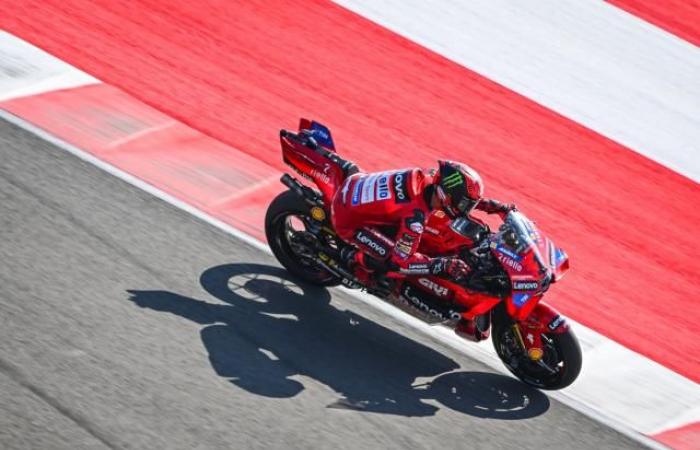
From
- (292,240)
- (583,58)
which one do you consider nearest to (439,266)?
(292,240)

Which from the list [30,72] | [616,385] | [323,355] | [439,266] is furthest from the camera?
[30,72]

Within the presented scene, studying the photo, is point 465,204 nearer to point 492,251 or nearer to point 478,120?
point 492,251

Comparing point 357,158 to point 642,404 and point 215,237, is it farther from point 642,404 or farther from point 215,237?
point 642,404

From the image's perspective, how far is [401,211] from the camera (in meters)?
9.38

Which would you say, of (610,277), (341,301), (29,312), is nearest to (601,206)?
(610,277)

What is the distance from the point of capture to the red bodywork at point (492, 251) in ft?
29.0

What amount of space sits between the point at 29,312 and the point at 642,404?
541 cm

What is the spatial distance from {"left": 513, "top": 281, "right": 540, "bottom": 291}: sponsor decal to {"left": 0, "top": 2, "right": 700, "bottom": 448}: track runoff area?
47.1 inches

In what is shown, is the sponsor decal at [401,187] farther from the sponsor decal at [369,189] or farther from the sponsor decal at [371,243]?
the sponsor decal at [371,243]

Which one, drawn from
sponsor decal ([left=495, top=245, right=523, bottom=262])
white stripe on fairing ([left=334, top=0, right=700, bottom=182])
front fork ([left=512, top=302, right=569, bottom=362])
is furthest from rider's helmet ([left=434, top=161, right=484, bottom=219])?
white stripe on fairing ([left=334, top=0, right=700, bottom=182])

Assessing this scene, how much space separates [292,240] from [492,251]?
204 cm

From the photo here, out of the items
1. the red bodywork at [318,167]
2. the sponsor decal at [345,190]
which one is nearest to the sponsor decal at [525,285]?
the sponsor decal at [345,190]

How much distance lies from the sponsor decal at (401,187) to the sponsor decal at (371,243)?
1.46 feet

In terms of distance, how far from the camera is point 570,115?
14430 millimetres
